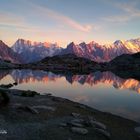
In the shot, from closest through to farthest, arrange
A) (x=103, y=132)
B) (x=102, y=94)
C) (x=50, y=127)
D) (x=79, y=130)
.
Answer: (x=79, y=130) < (x=50, y=127) < (x=103, y=132) < (x=102, y=94)

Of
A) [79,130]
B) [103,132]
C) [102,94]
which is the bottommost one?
[102,94]

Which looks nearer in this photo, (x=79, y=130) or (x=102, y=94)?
(x=79, y=130)

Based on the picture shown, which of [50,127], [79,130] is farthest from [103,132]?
[50,127]

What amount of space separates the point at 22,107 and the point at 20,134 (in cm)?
1052

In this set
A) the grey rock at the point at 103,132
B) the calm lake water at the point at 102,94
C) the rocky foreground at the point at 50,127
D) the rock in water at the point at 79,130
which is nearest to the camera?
the rocky foreground at the point at 50,127

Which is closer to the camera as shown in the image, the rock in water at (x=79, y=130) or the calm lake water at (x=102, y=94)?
the rock in water at (x=79, y=130)

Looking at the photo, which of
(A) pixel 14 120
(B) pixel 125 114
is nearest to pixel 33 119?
(A) pixel 14 120

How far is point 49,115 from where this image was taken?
35031 mm

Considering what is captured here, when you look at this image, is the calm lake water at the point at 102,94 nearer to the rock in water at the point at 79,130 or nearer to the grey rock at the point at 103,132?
the grey rock at the point at 103,132

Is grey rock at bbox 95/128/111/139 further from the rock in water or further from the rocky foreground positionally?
the rock in water

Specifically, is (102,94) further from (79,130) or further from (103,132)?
(79,130)

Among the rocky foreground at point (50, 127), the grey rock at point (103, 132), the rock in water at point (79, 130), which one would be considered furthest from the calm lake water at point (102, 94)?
the rock in water at point (79, 130)

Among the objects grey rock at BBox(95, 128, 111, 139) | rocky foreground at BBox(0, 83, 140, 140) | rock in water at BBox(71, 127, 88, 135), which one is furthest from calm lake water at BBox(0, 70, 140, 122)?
rock in water at BBox(71, 127, 88, 135)

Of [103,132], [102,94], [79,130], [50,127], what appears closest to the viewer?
[79,130]
